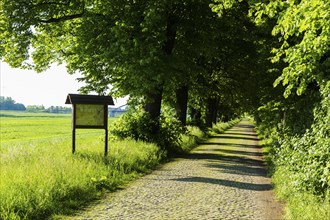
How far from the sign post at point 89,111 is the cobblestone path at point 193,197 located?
115 inches

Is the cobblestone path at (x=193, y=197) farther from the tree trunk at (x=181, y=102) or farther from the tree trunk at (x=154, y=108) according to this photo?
the tree trunk at (x=181, y=102)

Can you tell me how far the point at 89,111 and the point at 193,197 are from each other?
6.12m

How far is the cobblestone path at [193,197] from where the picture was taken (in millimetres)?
8578

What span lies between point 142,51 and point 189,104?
23074 mm

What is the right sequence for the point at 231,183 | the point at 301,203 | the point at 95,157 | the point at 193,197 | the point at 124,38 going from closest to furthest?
the point at 301,203
the point at 193,197
the point at 231,183
the point at 95,157
the point at 124,38

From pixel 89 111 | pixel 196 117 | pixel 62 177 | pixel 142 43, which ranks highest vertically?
pixel 142 43

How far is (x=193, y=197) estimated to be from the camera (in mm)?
10211

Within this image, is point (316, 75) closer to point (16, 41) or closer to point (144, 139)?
point (144, 139)

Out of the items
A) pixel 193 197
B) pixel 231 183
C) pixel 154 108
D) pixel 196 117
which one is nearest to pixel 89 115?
pixel 231 183

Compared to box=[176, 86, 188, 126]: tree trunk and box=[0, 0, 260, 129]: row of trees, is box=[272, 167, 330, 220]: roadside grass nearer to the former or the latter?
box=[0, 0, 260, 129]: row of trees

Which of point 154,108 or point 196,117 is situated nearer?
point 154,108

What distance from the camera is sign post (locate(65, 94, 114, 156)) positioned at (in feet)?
47.3

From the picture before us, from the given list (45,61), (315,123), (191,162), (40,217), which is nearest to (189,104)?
(45,61)

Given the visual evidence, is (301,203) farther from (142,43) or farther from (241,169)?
(142,43)
